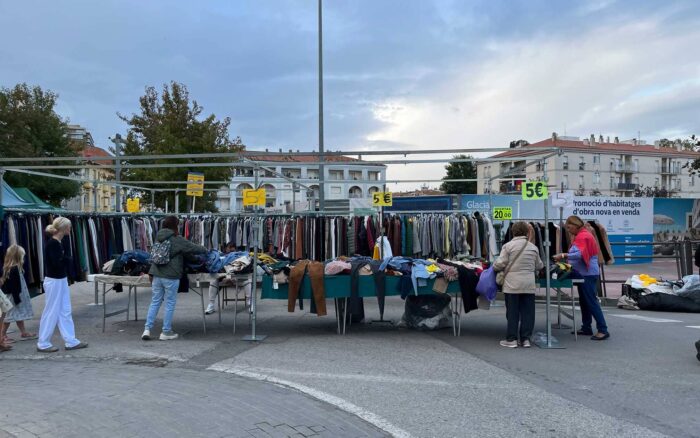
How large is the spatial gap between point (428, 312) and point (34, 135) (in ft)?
83.2

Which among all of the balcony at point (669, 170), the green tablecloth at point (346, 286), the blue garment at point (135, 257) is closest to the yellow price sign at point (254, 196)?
the green tablecloth at point (346, 286)

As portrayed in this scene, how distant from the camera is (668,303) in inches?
479

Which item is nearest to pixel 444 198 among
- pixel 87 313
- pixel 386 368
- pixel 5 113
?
pixel 87 313

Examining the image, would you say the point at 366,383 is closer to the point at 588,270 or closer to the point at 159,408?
the point at 159,408

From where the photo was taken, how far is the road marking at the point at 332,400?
4.73m

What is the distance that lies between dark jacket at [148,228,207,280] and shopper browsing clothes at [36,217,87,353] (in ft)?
3.96

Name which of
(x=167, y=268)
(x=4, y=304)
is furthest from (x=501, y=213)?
(x=4, y=304)

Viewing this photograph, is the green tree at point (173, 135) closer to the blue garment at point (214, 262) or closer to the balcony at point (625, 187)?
the blue garment at point (214, 262)

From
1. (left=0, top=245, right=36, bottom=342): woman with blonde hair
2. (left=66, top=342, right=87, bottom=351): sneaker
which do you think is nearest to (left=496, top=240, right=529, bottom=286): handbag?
(left=66, top=342, right=87, bottom=351): sneaker

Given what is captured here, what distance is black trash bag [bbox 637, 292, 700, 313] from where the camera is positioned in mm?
12039

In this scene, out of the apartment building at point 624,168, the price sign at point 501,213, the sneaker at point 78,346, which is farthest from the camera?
the apartment building at point 624,168

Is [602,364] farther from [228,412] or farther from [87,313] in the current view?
[87,313]

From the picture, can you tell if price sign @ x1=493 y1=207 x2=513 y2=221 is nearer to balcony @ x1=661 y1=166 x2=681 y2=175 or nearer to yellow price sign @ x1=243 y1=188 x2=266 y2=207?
yellow price sign @ x1=243 y1=188 x2=266 y2=207

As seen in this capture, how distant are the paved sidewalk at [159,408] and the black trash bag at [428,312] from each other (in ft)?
13.0
